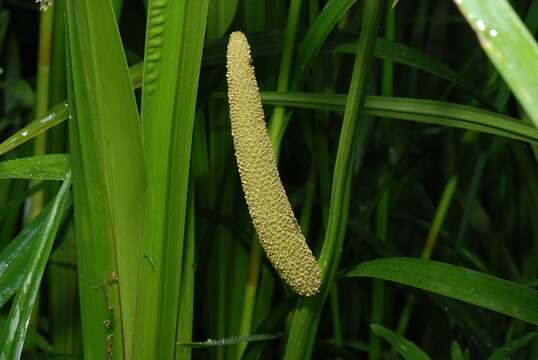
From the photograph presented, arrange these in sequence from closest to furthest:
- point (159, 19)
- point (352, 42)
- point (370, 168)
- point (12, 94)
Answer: point (159, 19)
point (352, 42)
point (12, 94)
point (370, 168)

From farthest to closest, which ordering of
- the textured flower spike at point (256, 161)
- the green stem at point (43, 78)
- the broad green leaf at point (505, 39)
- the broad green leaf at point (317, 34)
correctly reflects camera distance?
the green stem at point (43, 78), the broad green leaf at point (317, 34), the textured flower spike at point (256, 161), the broad green leaf at point (505, 39)

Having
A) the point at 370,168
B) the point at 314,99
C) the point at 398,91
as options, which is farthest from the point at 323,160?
the point at 398,91

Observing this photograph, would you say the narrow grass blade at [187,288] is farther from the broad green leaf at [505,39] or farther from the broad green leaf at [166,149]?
the broad green leaf at [505,39]

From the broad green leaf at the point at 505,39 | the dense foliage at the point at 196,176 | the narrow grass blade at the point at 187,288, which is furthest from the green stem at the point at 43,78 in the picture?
the broad green leaf at the point at 505,39

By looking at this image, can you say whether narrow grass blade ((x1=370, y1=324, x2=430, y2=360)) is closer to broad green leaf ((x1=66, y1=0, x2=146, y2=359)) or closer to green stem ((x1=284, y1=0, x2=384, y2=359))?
green stem ((x1=284, y1=0, x2=384, y2=359))

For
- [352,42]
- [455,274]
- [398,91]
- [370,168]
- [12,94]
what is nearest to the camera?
[455,274]

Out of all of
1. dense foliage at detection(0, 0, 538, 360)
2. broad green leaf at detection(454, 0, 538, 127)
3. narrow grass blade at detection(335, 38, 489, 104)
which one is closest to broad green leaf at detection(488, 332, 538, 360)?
dense foliage at detection(0, 0, 538, 360)

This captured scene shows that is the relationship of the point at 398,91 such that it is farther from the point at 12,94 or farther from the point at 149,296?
the point at 149,296

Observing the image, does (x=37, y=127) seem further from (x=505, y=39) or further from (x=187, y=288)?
(x=505, y=39)
